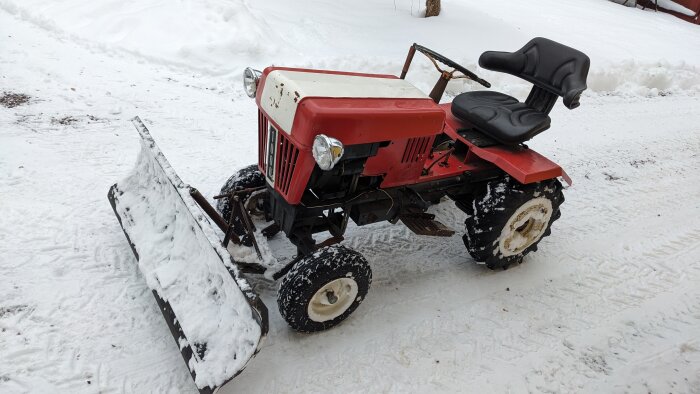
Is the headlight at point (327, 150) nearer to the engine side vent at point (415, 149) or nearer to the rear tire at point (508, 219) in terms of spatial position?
the engine side vent at point (415, 149)

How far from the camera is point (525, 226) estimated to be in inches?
139

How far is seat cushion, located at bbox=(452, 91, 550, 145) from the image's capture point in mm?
3418

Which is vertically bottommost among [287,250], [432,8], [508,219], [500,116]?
[287,250]

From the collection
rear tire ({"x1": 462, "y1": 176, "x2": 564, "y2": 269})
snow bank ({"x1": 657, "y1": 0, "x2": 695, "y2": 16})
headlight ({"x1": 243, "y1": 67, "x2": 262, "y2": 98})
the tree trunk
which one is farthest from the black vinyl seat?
snow bank ({"x1": 657, "y1": 0, "x2": 695, "y2": 16})

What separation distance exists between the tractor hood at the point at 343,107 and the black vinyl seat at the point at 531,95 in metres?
0.79

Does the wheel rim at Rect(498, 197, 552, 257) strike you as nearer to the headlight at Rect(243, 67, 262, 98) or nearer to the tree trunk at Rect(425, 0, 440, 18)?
the headlight at Rect(243, 67, 262, 98)

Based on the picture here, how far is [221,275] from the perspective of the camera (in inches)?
96.7

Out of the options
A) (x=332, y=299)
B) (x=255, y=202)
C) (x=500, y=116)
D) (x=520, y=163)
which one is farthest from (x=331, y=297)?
(x=500, y=116)

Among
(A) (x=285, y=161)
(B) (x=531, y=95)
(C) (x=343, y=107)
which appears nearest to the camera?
(C) (x=343, y=107)

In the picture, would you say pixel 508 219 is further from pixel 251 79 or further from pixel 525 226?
pixel 251 79

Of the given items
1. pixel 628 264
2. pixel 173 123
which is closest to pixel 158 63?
pixel 173 123

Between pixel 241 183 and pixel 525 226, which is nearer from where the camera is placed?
pixel 241 183

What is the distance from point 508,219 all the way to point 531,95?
4.33ft

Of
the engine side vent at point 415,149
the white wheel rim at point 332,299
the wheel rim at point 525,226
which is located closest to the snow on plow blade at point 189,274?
the white wheel rim at point 332,299
